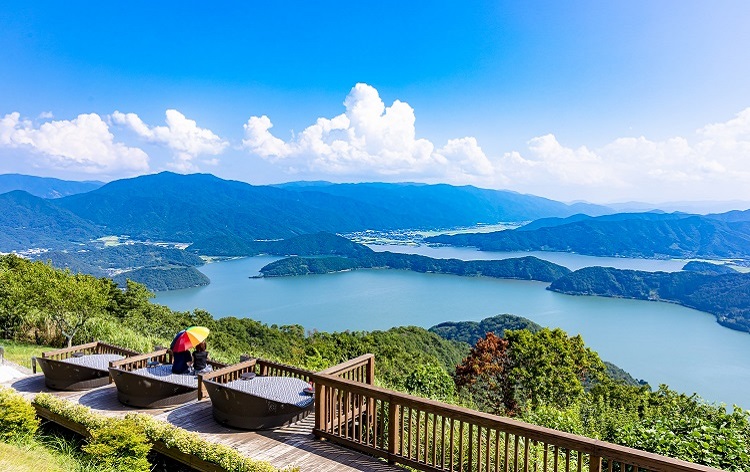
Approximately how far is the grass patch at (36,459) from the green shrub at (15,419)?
0.14 m

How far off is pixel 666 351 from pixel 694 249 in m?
91.8

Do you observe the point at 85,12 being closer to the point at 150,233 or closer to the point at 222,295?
the point at 222,295

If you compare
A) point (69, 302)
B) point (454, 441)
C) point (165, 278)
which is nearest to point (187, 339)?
point (454, 441)

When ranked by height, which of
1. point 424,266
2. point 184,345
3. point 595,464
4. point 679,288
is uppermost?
point 184,345

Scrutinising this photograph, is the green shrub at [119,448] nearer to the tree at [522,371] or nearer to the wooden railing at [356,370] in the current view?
the wooden railing at [356,370]

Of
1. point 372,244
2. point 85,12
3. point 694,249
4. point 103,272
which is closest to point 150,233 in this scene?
point 103,272

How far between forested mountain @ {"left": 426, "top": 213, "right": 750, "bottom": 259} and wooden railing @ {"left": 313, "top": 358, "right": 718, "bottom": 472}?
521 feet

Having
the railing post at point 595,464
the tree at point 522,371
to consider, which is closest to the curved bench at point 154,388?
the railing post at point 595,464

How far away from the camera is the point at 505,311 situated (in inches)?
3447

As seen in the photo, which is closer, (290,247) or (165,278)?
(165,278)

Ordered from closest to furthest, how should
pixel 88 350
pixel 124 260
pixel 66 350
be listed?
1. pixel 66 350
2. pixel 88 350
3. pixel 124 260

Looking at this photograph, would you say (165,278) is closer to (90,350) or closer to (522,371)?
(522,371)

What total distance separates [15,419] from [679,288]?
115 meters

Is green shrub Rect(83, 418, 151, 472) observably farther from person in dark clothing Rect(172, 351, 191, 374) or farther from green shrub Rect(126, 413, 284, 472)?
person in dark clothing Rect(172, 351, 191, 374)
